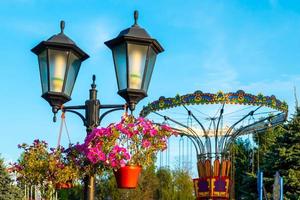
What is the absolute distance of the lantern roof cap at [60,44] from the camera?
445 centimetres

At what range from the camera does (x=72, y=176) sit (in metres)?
4.40

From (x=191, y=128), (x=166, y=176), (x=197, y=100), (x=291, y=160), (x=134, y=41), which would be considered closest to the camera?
(x=134, y=41)

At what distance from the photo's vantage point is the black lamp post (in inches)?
168

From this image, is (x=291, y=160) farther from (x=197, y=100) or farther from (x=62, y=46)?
(x=62, y=46)

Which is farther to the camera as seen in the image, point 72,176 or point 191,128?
point 191,128

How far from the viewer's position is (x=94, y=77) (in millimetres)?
4535

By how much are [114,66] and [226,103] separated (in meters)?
13.5

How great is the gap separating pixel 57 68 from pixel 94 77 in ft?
0.96

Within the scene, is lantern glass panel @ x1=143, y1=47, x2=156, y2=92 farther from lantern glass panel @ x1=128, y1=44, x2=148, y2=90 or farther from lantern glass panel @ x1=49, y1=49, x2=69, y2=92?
lantern glass panel @ x1=49, y1=49, x2=69, y2=92

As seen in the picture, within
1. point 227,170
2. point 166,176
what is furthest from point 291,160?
point 166,176

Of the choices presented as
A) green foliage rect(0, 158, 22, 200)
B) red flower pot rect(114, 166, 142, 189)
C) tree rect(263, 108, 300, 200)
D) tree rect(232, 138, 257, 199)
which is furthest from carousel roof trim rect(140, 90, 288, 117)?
tree rect(232, 138, 257, 199)

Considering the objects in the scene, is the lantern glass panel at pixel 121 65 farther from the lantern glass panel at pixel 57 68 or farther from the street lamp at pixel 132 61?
→ the lantern glass panel at pixel 57 68

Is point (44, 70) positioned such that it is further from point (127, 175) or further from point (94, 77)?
point (127, 175)

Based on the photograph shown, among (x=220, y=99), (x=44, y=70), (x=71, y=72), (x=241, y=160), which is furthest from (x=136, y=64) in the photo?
(x=241, y=160)
